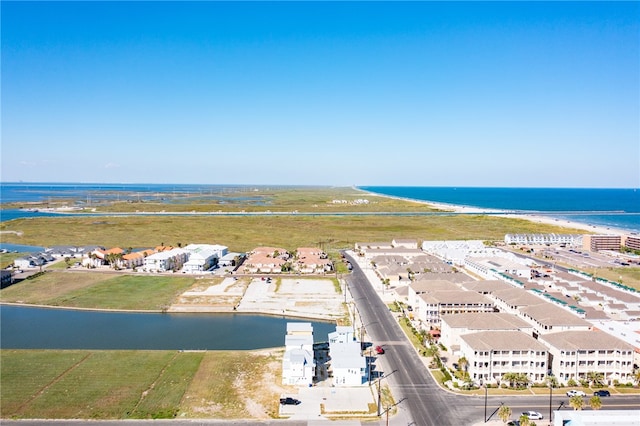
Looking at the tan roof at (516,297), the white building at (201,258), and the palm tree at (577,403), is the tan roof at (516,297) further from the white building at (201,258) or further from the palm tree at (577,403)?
the white building at (201,258)

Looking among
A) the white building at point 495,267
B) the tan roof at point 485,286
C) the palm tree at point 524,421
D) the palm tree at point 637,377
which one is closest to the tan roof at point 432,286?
the tan roof at point 485,286

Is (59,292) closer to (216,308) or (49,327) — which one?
(49,327)

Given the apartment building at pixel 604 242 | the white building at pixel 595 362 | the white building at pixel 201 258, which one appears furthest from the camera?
the apartment building at pixel 604 242

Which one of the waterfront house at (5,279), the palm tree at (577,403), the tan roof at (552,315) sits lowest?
the palm tree at (577,403)

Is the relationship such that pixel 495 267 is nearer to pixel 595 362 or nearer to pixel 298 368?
pixel 595 362

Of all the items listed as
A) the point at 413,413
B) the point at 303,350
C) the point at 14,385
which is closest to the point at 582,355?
the point at 413,413
